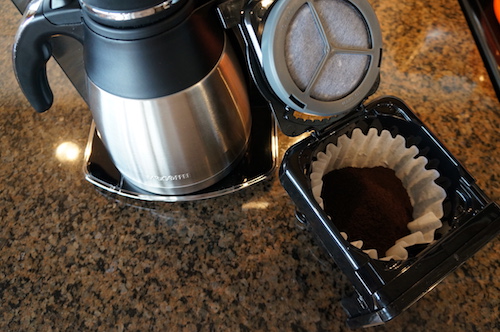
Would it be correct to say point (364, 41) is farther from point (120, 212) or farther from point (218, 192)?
point (120, 212)

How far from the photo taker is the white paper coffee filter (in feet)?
1.59

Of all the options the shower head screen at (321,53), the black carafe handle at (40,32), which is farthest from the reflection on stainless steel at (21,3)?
the shower head screen at (321,53)

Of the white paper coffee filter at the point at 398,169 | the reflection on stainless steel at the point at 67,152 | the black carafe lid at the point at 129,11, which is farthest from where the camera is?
the reflection on stainless steel at the point at 67,152

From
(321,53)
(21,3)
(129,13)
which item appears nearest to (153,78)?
(129,13)

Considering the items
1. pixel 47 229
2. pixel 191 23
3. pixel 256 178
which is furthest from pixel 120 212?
pixel 191 23

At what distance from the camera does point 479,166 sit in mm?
627

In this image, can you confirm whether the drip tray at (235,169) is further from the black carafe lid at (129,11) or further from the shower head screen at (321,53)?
the black carafe lid at (129,11)

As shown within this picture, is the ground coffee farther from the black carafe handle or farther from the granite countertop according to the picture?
the black carafe handle

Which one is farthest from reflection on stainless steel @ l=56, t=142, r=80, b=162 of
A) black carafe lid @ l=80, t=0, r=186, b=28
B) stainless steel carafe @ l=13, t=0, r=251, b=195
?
black carafe lid @ l=80, t=0, r=186, b=28

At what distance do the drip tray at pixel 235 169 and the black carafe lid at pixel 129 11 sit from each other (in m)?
0.27

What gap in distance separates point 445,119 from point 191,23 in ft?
1.59

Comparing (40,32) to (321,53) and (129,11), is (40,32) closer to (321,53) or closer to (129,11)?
(129,11)

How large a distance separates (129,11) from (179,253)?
33 centimetres

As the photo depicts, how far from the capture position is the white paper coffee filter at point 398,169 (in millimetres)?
486
